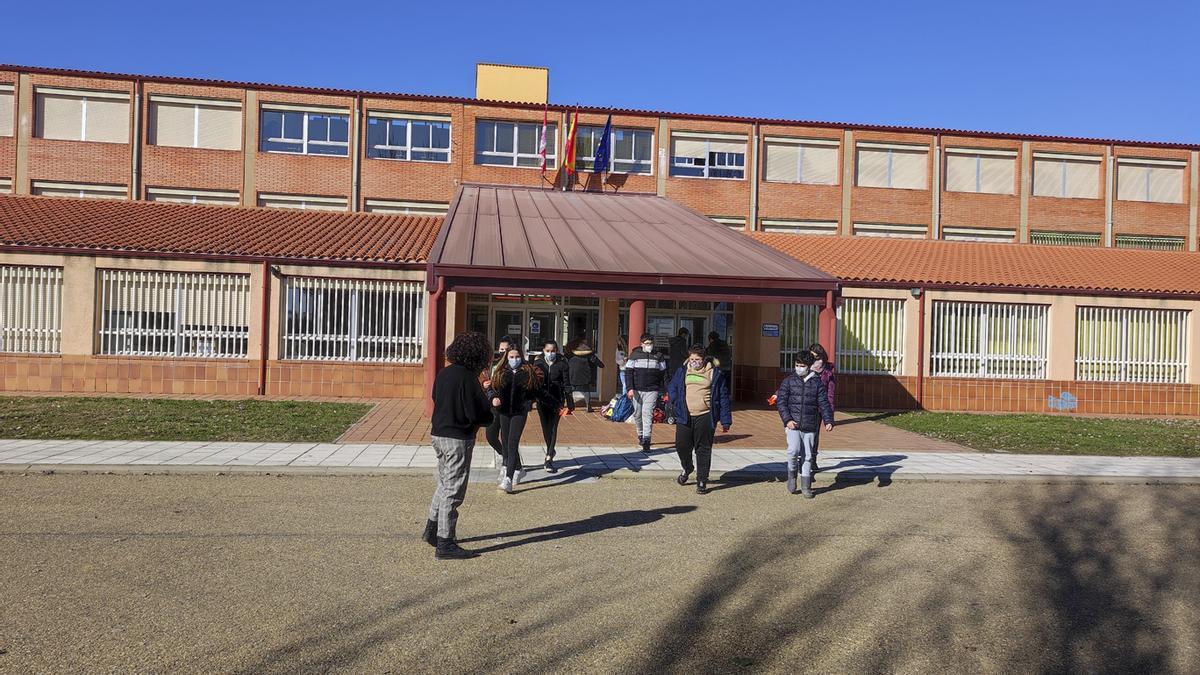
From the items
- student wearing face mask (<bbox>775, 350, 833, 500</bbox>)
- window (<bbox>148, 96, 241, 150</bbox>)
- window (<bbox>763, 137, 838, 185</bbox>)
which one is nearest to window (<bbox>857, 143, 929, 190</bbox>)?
window (<bbox>763, 137, 838, 185</bbox>)

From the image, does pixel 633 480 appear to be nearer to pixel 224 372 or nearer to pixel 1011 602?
pixel 1011 602

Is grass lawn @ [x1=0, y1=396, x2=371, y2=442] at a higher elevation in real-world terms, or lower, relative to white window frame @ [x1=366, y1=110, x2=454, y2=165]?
lower

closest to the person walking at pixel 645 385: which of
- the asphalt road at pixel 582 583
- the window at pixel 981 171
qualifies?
the asphalt road at pixel 582 583

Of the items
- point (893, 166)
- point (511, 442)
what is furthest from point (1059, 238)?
point (511, 442)

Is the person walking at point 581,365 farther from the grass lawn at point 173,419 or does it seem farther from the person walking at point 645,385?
the grass lawn at point 173,419

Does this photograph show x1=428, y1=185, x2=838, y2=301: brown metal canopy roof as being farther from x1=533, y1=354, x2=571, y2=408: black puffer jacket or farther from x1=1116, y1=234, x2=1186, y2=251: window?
x1=1116, y1=234, x2=1186, y2=251: window

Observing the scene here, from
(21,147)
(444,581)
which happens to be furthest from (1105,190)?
(21,147)

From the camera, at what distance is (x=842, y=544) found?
22.0ft

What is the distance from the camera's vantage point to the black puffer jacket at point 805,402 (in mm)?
8891

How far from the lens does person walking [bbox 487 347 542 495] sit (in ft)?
28.1

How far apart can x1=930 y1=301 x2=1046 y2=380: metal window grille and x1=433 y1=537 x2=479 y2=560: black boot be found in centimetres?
1545

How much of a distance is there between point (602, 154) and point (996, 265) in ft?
41.2

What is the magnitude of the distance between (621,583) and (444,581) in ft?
3.73

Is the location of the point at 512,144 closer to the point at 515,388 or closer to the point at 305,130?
the point at 305,130
